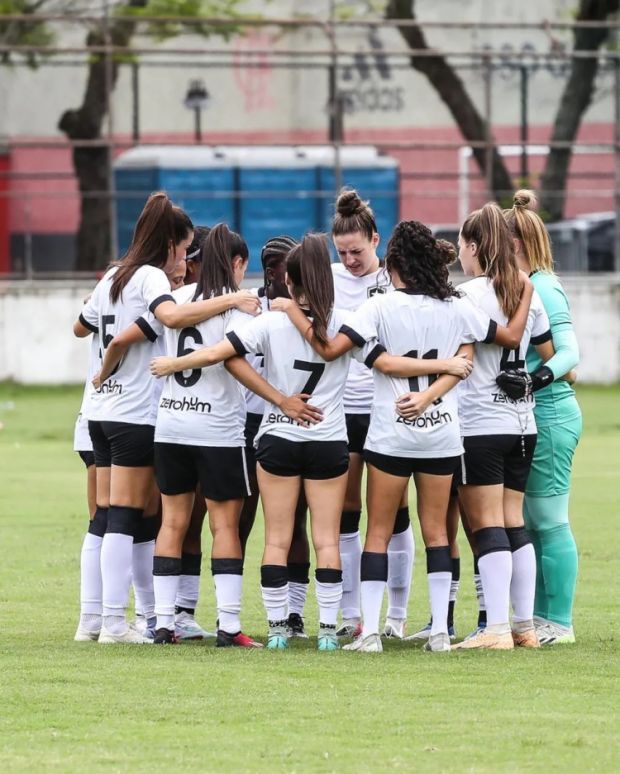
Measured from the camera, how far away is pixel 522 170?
28.7m

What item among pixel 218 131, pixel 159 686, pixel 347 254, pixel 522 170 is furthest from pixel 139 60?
pixel 159 686

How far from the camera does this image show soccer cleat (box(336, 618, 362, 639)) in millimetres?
7820

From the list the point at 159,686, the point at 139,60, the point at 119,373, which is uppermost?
the point at 139,60

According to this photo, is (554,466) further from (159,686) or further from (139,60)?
(139,60)

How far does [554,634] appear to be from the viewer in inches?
297

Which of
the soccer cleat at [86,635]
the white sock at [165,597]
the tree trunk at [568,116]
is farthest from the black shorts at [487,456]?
the tree trunk at [568,116]

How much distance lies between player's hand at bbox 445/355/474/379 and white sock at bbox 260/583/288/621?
1.22 m

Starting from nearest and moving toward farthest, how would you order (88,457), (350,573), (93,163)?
(88,457) < (350,573) < (93,163)

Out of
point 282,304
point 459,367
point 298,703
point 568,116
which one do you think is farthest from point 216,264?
point 568,116

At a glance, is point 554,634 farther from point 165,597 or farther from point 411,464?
Result: point 165,597

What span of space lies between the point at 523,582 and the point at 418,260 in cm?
158

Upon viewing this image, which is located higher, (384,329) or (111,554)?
(384,329)

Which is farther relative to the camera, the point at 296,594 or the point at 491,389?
the point at 296,594

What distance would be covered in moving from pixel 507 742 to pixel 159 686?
155 cm
